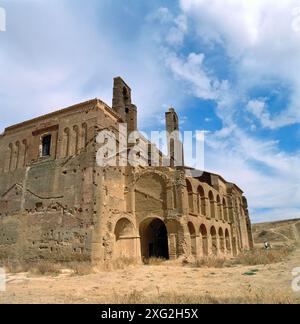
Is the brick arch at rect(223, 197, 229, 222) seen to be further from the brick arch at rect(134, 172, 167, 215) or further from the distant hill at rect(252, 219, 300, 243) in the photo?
the distant hill at rect(252, 219, 300, 243)

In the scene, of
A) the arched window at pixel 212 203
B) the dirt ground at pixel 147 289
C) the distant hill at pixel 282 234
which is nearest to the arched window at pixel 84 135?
the dirt ground at pixel 147 289

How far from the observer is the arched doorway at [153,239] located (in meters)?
20.2

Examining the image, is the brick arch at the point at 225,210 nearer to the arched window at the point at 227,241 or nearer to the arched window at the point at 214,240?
the arched window at the point at 227,241

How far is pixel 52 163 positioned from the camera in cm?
1834

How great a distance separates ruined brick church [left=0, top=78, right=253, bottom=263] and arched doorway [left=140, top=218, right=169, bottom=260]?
7 centimetres

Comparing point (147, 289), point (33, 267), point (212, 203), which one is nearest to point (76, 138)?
point (33, 267)

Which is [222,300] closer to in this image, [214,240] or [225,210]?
[214,240]

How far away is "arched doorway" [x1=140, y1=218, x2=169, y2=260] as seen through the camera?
20.2m

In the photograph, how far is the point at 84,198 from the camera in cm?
1647

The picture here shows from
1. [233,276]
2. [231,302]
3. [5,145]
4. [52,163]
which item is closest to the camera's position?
[231,302]

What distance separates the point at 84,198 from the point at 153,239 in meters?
7.53
